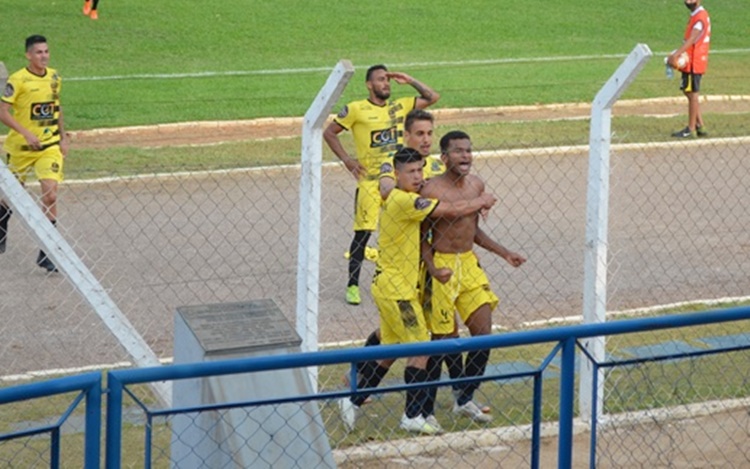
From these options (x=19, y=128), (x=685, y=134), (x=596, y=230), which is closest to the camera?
(x=596, y=230)

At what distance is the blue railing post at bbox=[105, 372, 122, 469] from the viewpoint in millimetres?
5852

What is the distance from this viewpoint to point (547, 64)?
23.1 meters

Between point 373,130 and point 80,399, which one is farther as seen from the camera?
point 373,130

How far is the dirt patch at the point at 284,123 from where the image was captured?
688 inches

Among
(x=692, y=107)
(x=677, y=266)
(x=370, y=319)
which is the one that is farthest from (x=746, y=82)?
(x=370, y=319)

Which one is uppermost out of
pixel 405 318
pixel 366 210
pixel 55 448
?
pixel 55 448

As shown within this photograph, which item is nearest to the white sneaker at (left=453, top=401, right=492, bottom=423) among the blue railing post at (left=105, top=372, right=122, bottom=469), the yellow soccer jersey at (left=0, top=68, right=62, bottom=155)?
the blue railing post at (left=105, top=372, right=122, bottom=469)

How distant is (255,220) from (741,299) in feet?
14.7

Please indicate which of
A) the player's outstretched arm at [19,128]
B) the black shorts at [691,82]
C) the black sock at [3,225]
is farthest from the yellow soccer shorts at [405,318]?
the black shorts at [691,82]

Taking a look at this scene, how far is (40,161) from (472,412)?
5.13 m

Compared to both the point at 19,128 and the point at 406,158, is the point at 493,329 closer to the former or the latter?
the point at 406,158

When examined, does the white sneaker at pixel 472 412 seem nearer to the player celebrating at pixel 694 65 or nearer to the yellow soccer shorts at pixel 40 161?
the yellow soccer shorts at pixel 40 161

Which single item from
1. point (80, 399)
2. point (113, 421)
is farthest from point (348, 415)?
point (80, 399)

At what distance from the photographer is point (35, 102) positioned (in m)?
13.0
